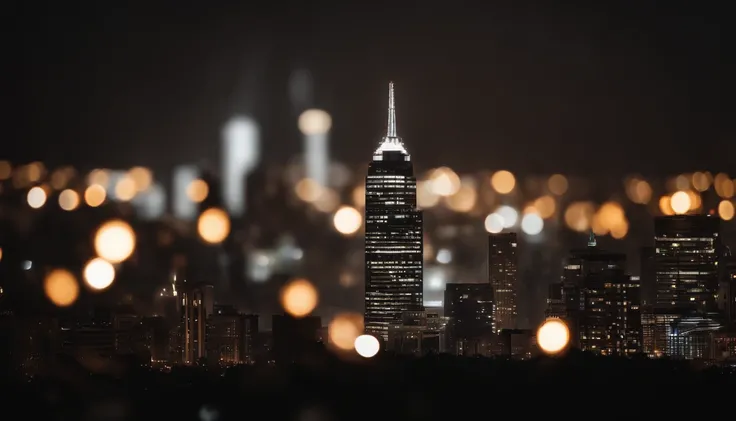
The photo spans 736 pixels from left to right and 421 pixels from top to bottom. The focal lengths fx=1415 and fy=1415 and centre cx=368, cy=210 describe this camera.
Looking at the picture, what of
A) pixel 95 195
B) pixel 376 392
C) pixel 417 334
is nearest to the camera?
pixel 376 392

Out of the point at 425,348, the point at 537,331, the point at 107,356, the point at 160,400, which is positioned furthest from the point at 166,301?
the point at 160,400

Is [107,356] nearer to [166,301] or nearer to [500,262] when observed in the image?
[166,301]

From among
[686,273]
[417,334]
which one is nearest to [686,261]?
[686,273]

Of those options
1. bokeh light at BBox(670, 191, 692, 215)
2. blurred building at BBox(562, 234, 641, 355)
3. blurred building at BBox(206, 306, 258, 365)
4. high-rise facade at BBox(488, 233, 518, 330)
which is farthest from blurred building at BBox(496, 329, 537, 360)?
bokeh light at BBox(670, 191, 692, 215)

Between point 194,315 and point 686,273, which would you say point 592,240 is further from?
point 194,315

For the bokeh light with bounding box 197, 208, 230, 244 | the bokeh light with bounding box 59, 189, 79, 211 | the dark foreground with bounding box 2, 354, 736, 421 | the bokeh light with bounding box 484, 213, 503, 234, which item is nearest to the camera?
the dark foreground with bounding box 2, 354, 736, 421

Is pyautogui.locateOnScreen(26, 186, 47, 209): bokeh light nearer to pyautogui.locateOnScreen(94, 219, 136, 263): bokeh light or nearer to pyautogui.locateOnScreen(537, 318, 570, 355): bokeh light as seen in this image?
pyautogui.locateOnScreen(94, 219, 136, 263): bokeh light

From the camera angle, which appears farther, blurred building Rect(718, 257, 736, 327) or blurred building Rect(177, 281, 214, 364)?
blurred building Rect(718, 257, 736, 327)
